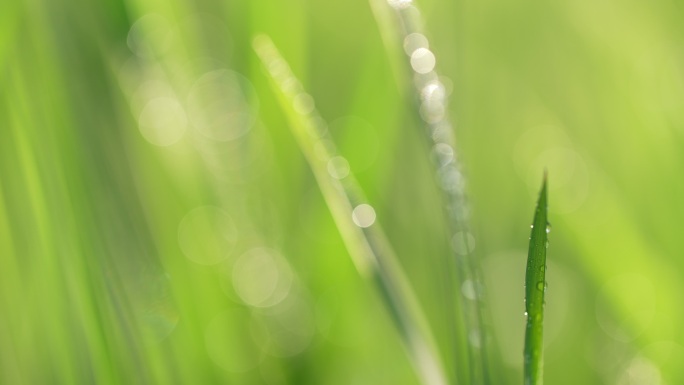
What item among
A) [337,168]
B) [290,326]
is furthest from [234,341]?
[337,168]

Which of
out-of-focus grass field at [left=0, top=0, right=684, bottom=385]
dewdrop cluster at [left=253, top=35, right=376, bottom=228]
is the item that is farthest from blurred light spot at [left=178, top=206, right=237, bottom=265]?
dewdrop cluster at [left=253, top=35, right=376, bottom=228]

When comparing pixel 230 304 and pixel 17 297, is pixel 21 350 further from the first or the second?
pixel 230 304

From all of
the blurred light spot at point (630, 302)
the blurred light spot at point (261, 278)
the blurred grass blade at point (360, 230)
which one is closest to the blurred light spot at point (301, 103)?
the blurred grass blade at point (360, 230)

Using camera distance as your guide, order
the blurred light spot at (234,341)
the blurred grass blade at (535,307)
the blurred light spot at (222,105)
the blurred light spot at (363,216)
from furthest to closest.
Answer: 1. the blurred light spot at (222,105)
2. the blurred light spot at (234,341)
3. the blurred light spot at (363,216)
4. the blurred grass blade at (535,307)

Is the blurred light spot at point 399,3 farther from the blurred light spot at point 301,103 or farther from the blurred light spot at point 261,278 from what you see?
the blurred light spot at point 261,278

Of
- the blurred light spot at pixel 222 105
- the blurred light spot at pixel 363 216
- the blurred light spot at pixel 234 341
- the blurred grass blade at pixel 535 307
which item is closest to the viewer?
the blurred grass blade at pixel 535 307

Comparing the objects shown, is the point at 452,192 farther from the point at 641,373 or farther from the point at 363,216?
the point at 641,373

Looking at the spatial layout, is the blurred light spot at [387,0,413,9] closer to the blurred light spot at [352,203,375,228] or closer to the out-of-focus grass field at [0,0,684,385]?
the out-of-focus grass field at [0,0,684,385]
